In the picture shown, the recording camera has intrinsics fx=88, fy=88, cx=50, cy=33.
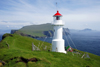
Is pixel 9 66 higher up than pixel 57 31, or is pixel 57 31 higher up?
pixel 57 31

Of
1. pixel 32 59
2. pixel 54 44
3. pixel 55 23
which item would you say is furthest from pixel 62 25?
pixel 32 59

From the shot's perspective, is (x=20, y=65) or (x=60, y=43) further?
(x=60, y=43)

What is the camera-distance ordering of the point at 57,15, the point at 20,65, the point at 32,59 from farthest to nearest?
the point at 57,15 < the point at 32,59 < the point at 20,65

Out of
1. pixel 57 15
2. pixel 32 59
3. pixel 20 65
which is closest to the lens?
pixel 20 65

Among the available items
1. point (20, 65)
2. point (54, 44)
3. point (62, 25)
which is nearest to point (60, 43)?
point (54, 44)

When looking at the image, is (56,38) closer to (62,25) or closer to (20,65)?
(62,25)

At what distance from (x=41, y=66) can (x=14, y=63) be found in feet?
10.5

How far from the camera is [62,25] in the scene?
1831 cm

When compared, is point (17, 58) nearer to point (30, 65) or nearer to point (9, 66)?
point (9, 66)

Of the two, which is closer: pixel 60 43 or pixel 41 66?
pixel 41 66

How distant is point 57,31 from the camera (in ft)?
60.5

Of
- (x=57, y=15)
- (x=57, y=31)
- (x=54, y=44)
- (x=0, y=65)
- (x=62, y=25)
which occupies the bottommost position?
(x=0, y=65)

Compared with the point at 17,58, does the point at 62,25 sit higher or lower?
higher

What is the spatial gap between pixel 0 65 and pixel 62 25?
1286 cm
